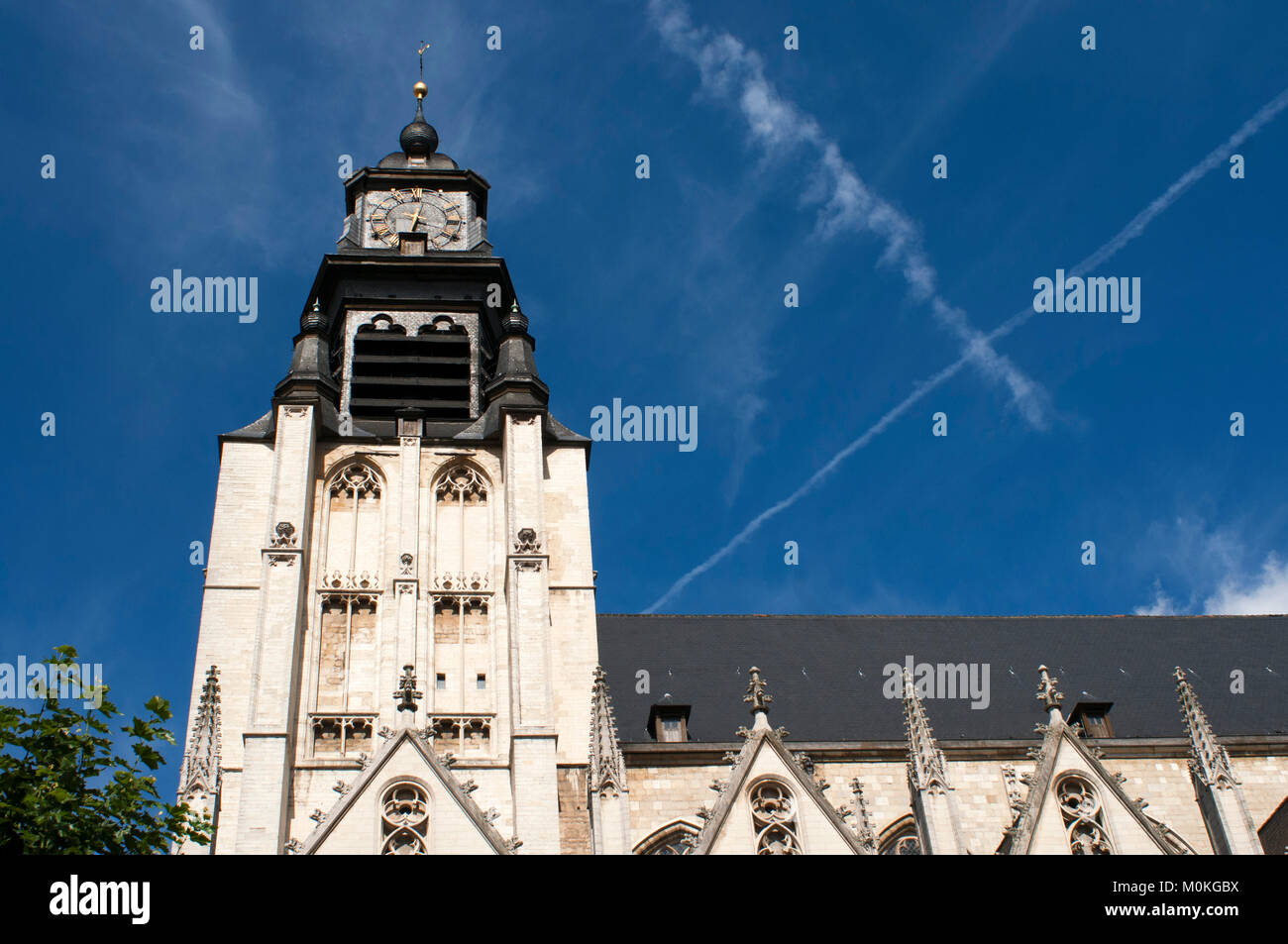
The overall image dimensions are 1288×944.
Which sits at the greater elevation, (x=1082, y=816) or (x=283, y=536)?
(x=283, y=536)

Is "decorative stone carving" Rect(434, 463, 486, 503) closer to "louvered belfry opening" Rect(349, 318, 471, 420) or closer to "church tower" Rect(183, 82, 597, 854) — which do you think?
"church tower" Rect(183, 82, 597, 854)

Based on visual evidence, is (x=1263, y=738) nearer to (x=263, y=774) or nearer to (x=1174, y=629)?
(x=1174, y=629)

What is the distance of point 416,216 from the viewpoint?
105 feet

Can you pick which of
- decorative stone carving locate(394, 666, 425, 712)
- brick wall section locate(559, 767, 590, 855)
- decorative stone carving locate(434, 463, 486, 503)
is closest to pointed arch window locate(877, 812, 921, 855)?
brick wall section locate(559, 767, 590, 855)

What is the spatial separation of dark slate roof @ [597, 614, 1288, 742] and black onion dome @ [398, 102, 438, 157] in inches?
557

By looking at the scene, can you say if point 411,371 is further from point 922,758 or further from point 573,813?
point 922,758

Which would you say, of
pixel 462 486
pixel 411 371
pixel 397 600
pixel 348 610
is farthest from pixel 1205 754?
pixel 411 371

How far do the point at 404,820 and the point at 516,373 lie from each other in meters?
Answer: 10.5

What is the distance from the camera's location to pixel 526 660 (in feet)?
71.6

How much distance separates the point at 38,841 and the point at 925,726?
12797 mm

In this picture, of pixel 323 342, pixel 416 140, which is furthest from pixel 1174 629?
pixel 416 140

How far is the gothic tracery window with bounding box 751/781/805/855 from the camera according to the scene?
18719 millimetres

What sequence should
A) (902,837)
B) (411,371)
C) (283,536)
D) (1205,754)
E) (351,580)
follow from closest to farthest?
(1205,754), (283,536), (351,580), (902,837), (411,371)
